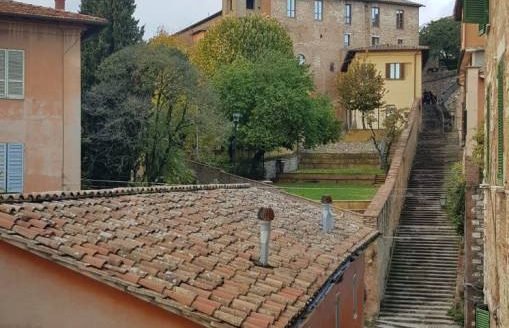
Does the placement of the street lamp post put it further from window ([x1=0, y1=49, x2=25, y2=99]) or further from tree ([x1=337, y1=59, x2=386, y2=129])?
window ([x1=0, y1=49, x2=25, y2=99])

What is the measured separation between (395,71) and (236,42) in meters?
11.9

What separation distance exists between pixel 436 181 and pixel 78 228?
34238mm

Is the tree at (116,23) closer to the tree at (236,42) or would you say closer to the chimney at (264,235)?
the tree at (236,42)

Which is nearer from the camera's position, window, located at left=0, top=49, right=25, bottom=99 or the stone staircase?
window, located at left=0, top=49, right=25, bottom=99

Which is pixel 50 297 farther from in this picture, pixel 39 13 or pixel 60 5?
pixel 60 5

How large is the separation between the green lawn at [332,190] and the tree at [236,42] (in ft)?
51.3

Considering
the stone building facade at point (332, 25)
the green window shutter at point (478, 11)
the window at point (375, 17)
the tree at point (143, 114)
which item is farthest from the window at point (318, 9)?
the green window shutter at point (478, 11)

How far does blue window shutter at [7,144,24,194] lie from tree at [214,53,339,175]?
20253mm

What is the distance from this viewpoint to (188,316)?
26.4 ft

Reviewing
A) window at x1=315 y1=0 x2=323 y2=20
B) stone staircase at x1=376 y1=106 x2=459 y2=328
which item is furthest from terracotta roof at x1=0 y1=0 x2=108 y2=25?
window at x1=315 y1=0 x2=323 y2=20

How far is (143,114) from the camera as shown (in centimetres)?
3428

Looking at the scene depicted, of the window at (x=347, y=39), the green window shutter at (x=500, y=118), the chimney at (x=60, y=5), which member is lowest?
the green window shutter at (x=500, y=118)

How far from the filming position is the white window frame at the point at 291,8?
7028 centimetres

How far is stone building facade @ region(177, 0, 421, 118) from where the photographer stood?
69.9m
